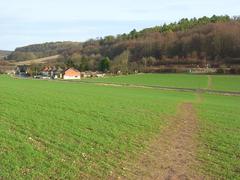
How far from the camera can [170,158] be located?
47.4ft

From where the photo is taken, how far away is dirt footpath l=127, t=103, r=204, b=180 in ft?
40.5

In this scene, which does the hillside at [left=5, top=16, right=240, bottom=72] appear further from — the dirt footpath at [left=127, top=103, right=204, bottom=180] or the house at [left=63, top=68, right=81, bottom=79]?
the dirt footpath at [left=127, top=103, right=204, bottom=180]

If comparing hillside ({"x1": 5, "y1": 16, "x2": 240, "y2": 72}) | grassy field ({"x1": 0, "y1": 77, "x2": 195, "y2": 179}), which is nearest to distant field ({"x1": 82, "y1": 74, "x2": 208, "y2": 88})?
hillside ({"x1": 5, "y1": 16, "x2": 240, "y2": 72})

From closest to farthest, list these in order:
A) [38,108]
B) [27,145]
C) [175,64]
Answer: [27,145]
[38,108]
[175,64]

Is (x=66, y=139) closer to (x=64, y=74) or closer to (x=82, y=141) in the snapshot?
(x=82, y=141)

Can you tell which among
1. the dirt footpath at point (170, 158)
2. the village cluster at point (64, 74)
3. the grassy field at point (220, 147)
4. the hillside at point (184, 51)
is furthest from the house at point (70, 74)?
the dirt footpath at point (170, 158)

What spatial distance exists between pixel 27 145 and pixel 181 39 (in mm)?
169436

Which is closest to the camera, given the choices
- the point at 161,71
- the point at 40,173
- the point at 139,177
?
the point at 40,173

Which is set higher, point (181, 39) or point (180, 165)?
point (181, 39)

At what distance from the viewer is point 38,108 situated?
23.1m

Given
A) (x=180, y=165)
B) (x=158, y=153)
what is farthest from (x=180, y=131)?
(x=180, y=165)

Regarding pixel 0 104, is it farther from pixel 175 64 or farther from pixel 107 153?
pixel 175 64

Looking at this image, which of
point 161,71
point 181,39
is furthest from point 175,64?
Result: point 181,39

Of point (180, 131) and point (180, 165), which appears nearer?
point (180, 165)
